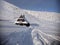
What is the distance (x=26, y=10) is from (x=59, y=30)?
0.58 meters

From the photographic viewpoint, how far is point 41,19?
2.14 m

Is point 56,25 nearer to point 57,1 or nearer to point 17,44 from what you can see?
point 57,1

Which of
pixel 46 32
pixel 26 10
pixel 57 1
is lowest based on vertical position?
pixel 46 32

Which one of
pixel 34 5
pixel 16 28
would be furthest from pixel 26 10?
pixel 16 28

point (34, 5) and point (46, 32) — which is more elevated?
point (34, 5)

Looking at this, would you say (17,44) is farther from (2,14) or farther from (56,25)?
(56,25)

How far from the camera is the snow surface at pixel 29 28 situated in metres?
2.06

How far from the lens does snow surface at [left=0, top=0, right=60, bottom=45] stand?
2.06 m

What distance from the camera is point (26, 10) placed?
6.95 feet

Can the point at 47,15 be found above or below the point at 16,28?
above

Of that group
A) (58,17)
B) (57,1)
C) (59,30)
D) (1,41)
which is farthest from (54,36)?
(1,41)

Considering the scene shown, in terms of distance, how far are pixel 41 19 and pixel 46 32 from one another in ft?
0.69

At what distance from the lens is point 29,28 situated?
6.89ft

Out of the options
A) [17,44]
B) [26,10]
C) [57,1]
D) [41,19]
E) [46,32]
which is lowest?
[17,44]
